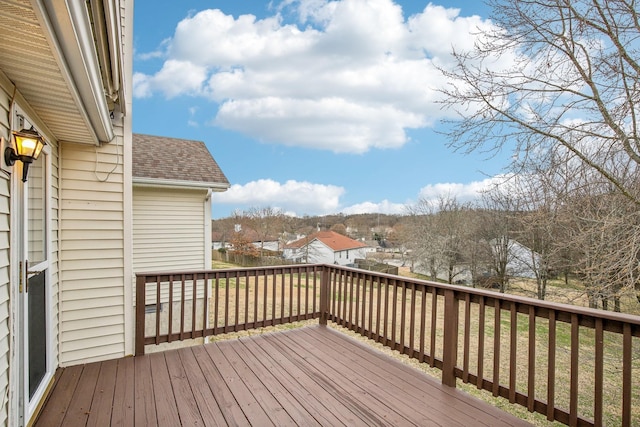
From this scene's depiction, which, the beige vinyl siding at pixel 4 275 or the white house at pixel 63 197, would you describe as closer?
the white house at pixel 63 197

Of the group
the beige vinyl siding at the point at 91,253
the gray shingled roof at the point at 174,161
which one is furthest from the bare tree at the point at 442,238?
the beige vinyl siding at the point at 91,253

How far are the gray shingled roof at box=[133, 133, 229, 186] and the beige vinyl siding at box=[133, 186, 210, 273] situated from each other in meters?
0.29

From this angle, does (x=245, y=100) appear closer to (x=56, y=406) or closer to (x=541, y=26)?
(x=541, y=26)

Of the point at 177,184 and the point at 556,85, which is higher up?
the point at 556,85

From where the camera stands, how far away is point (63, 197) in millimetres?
3336

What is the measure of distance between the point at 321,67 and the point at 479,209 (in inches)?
404

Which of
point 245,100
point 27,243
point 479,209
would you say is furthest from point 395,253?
point 27,243

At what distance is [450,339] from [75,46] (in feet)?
10.5

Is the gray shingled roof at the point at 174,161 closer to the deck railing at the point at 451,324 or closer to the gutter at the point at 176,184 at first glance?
the gutter at the point at 176,184

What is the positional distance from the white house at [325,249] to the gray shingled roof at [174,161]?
47.0 feet

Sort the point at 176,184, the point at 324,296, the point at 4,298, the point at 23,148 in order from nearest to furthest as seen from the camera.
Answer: the point at 4,298, the point at 23,148, the point at 324,296, the point at 176,184

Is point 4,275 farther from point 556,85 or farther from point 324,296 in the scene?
point 556,85

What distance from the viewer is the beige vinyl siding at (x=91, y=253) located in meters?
3.34

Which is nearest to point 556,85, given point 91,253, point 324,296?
point 324,296
